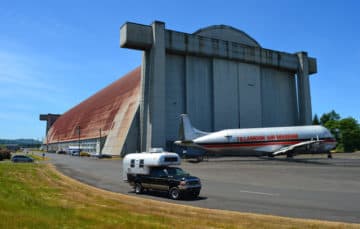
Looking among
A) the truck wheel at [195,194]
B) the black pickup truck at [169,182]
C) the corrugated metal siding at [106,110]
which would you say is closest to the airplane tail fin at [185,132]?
the corrugated metal siding at [106,110]

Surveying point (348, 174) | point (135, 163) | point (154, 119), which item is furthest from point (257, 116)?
point (135, 163)

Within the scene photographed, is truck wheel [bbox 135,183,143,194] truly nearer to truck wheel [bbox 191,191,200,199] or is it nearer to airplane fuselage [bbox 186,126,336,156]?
truck wheel [bbox 191,191,200,199]

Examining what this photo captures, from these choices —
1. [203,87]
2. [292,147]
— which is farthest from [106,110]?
[292,147]

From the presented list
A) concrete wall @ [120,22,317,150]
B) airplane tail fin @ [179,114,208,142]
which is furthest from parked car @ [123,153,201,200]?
concrete wall @ [120,22,317,150]

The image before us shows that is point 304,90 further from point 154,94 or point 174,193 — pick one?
point 174,193

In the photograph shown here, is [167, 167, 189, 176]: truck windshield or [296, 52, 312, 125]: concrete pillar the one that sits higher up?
[296, 52, 312, 125]: concrete pillar

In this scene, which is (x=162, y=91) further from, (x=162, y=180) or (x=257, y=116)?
(x=162, y=180)

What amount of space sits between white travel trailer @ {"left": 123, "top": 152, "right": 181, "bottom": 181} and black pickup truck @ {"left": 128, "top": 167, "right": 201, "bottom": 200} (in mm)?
301

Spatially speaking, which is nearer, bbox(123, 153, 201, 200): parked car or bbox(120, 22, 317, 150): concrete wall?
bbox(123, 153, 201, 200): parked car

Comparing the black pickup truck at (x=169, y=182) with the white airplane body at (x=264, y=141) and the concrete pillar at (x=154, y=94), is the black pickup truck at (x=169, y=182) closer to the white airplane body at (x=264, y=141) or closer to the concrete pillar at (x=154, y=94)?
the white airplane body at (x=264, y=141)

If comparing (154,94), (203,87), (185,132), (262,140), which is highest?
(203,87)

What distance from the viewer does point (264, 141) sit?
5291 centimetres

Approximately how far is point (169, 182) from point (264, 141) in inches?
1494

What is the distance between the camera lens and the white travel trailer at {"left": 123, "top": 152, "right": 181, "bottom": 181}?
19.0 m
